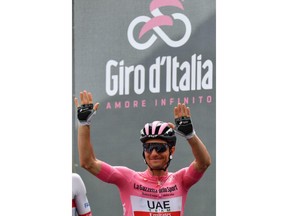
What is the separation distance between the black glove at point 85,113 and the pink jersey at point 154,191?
50 cm

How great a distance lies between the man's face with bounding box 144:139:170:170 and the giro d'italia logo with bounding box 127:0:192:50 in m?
0.79

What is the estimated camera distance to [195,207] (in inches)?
248

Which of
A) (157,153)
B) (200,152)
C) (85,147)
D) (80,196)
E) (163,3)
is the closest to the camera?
(200,152)

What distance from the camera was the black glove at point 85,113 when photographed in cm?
663

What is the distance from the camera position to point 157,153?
6340 mm

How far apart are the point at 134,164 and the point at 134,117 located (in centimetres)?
39

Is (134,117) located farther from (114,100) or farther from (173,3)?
(173,3)

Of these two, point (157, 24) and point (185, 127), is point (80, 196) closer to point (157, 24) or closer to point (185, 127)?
point (185, 127)

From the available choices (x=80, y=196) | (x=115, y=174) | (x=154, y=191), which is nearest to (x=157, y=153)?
(x=154, y=191)

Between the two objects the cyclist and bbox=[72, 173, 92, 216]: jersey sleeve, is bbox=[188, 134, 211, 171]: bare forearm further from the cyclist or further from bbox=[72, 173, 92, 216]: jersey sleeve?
bbox=[72, 173, 92, 216]: jersey sleeve

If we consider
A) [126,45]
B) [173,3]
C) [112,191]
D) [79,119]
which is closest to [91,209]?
[112,191]

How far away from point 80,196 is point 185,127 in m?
1.27

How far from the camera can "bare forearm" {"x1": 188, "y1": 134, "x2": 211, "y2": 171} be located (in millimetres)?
6199

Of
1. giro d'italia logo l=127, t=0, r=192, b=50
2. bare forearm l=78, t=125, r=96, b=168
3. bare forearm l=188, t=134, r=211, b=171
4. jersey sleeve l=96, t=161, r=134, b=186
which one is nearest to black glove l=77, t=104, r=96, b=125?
bare forearm l=78, t=125, r=96, b=168
